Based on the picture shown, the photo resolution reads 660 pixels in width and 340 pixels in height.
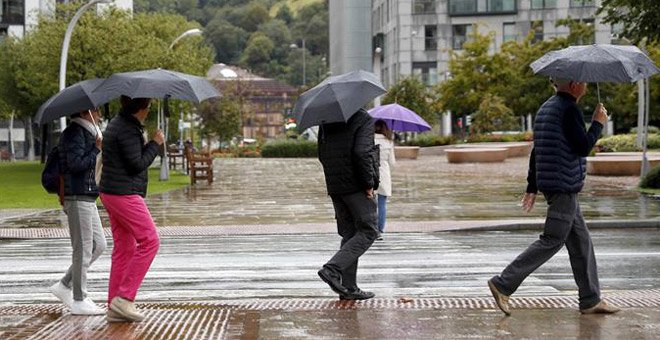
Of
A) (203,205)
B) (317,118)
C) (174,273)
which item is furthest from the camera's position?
(203,205)

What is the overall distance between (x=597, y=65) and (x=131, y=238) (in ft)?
13.1

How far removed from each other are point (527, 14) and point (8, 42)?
1664 inches

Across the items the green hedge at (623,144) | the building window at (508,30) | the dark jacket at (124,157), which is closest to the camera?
the dark jacket at (124,157)

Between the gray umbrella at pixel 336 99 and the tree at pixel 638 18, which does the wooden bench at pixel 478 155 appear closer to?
the tree at pixel 638 18

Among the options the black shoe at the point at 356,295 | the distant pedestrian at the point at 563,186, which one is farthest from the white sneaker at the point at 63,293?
the distant pedestrian at the point at 563,186

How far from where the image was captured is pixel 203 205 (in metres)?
27.5

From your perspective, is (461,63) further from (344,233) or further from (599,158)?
(344,233)

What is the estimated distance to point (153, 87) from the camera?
9.14m

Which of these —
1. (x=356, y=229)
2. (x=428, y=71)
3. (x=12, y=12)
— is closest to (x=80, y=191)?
(x=356, y=229)

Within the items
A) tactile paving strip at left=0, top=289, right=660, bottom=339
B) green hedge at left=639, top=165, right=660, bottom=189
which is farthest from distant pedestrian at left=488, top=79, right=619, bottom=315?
green hedge at left=639, top=165, right=660, bottom=189

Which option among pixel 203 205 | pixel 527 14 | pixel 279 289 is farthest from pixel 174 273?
pixel 527 14

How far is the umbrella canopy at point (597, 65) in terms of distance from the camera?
8953 mm

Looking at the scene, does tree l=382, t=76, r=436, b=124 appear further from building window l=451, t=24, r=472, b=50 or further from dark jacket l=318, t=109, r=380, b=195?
dark jacket l=318, t=109, r=380, b=195

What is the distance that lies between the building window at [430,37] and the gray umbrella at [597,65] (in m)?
82.1
